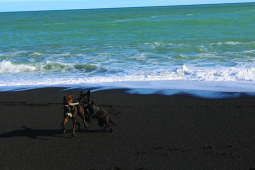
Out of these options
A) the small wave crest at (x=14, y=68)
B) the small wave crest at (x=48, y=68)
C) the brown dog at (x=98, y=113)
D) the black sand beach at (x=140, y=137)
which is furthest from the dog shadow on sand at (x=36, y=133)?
the small wave crest at (x=14, y=68)

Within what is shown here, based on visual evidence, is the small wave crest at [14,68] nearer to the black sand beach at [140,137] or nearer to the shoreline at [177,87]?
the shoreline at [177,87]

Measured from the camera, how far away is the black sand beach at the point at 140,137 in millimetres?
4004

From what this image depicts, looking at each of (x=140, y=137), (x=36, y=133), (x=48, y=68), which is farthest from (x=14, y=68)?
(x=140, y=137)

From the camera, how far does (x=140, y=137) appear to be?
15.8 feet

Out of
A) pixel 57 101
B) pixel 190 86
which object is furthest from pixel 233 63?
pixel 57 101

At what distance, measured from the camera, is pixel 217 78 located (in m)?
9.45

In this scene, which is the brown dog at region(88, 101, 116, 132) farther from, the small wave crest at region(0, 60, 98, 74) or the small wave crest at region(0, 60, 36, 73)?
the small wave crest at region(0, 60, 36, 73)

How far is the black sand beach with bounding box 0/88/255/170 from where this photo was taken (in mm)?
4004

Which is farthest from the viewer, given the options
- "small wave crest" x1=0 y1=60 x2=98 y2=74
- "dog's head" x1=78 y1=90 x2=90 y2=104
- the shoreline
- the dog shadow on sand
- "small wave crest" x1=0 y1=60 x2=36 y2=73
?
"small wave crest" x1=0 y1=60 x2=36 y2=73

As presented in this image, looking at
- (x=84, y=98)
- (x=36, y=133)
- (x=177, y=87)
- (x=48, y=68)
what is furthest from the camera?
(x=48, y=68)

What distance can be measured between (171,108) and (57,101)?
304cm

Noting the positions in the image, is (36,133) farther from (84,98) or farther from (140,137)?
(140,137)

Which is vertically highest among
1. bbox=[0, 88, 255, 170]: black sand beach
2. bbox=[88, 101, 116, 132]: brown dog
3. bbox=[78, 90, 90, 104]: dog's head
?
bbox=[78, 90, 90, 104]: dog's head

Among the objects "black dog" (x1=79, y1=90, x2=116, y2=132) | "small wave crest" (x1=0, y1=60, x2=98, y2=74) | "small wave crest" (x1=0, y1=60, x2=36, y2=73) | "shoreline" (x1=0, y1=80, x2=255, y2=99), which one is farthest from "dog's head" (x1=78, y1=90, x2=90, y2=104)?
"small wave crest" (x1=0, y1=60, x2=36, y2=73)
